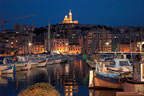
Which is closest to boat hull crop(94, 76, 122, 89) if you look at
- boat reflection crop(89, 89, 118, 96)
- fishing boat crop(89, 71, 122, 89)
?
fishing boat crop(89, 71, 122, 89)

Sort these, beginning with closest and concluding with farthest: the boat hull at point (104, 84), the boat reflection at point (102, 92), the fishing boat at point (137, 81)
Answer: the fishing boat at point (137, 81) → the boat reflection at point (102, 92) → the boat hull at point (104, 84)

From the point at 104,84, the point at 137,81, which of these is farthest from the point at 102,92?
the point at 137,81

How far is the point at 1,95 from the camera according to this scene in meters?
22.4

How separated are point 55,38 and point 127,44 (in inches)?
1611

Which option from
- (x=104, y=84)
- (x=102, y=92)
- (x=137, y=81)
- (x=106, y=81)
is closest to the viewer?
(x=137, y=81)

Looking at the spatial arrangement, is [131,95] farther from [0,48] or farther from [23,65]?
[0,48]

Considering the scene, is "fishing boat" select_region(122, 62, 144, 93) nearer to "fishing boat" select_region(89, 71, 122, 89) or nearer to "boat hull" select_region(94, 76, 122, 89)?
"fishing boat" select_region(89, 71, 122, 89)

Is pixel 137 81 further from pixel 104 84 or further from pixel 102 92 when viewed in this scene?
pixel 104 84

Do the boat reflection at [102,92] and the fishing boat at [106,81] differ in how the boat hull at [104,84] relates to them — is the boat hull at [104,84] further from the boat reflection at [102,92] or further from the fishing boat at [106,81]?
the boat reflection at [102,92]

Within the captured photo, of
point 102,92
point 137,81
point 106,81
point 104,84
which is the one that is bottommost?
point 102,92

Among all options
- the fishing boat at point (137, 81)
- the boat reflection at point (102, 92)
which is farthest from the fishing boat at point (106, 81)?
the fishing boat at point (137, 81)

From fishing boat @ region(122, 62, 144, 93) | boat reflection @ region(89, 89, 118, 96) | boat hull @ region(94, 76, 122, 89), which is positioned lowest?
boat reflection @ region(89, 89, 118, 96)

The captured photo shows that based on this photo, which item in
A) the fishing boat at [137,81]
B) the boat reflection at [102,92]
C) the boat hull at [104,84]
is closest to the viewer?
the fishing boat at [137,81]

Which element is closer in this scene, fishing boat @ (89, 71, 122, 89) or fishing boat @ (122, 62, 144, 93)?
fishing boat @ (122, 62, 144, 93)
